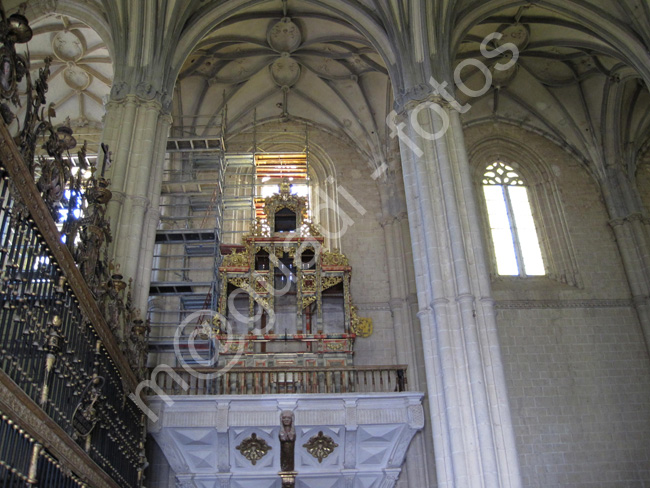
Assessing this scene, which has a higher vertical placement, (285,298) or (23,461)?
(285,298)

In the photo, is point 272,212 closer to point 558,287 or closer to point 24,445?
point 558,287

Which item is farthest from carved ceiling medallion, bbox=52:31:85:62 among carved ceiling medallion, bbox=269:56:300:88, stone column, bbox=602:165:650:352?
stone column, bbox=602:165:650:352

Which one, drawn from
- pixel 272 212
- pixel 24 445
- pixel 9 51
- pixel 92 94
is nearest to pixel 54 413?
pixel 24 445

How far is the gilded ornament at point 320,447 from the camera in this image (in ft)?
39.5

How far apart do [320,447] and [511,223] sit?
363 inches

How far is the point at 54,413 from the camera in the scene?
635 centimetres

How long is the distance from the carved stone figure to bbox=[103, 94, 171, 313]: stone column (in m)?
3.21

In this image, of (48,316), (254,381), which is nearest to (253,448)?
(254,381)

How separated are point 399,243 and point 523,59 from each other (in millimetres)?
6757

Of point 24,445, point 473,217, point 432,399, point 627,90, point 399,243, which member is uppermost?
point 627,90

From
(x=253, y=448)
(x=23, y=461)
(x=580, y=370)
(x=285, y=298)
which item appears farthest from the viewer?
(x=580, y=370)

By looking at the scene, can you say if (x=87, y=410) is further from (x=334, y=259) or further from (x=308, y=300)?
(x=334, y=259)

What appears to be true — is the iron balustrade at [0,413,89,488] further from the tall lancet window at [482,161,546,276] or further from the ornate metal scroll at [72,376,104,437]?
the tall lancet window at [482,161,546,276]

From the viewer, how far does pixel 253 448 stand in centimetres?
1201
